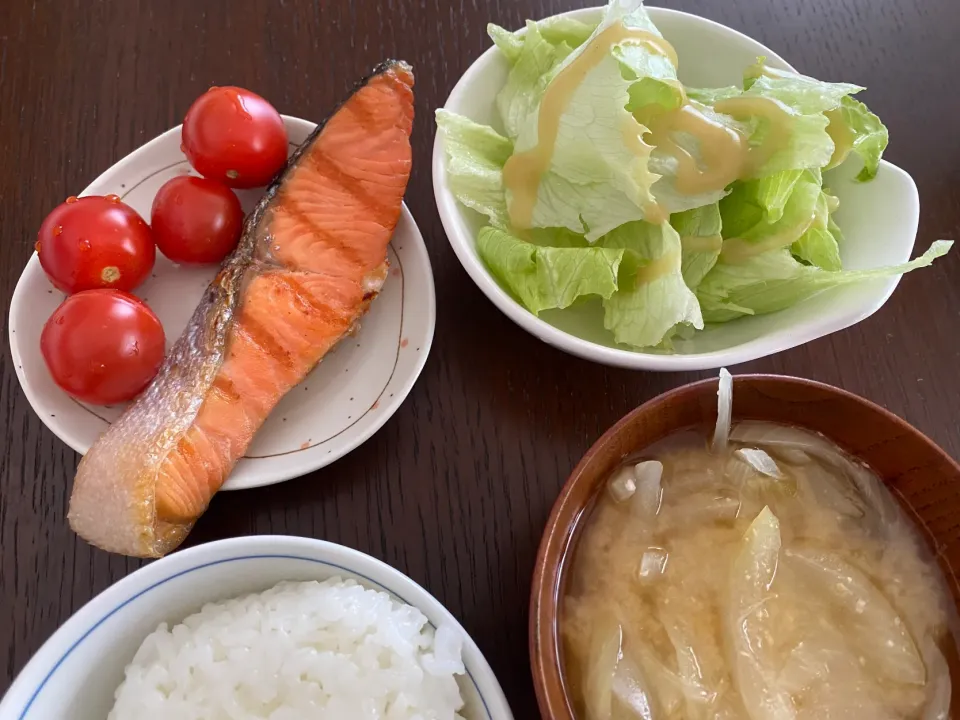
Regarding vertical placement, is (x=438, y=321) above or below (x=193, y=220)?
below

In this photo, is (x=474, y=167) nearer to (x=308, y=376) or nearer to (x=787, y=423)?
(x=308, y=376)

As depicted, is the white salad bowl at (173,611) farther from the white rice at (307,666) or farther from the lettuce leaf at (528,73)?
the lettuce leaf at (528,73)

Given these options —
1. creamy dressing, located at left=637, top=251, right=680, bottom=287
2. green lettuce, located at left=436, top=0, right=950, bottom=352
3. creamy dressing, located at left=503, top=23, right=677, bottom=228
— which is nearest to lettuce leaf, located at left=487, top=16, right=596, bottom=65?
green lettuce, located at left=436, top=0, right=950, bottom=352

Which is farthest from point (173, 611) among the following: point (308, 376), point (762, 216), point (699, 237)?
point (762, 216)

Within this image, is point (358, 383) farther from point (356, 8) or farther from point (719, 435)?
point (356, 8)

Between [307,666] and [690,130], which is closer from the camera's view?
[307,666]

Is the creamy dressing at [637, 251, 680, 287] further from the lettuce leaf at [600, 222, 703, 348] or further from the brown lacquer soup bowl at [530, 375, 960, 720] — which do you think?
the brown lacquer soup bowl at [530, 375, 960, 720]
